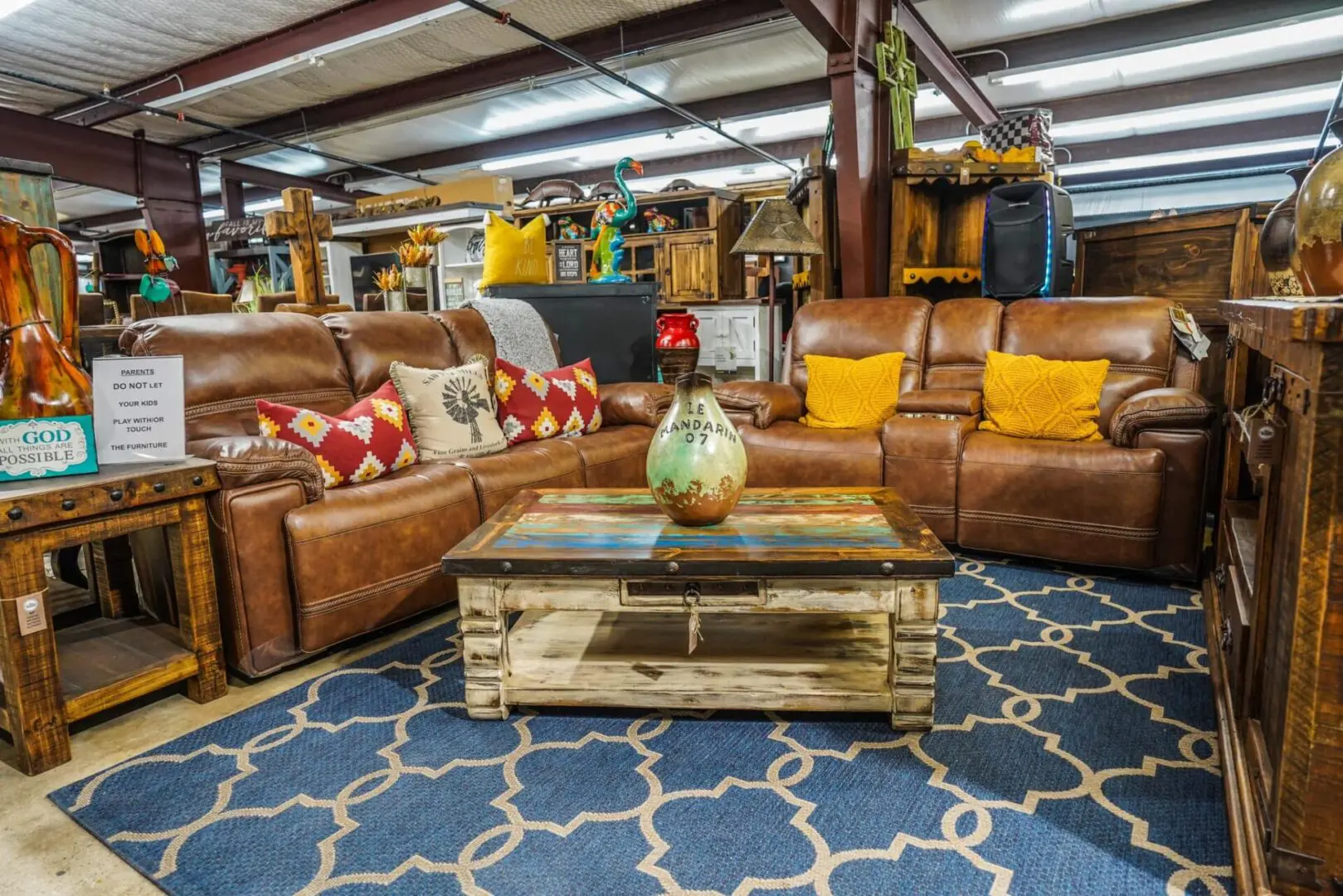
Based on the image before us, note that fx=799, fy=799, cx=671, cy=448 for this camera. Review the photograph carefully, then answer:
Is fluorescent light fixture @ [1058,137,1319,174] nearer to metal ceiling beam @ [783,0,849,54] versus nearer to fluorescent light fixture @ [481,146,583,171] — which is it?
fluorescent light fixture @ [481,146,583,171]

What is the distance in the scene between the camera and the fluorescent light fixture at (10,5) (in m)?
4.66

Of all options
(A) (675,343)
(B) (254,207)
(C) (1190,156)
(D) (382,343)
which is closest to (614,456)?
(D) (382,343)

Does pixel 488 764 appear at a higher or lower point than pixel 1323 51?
lower

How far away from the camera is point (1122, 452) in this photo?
2719mm

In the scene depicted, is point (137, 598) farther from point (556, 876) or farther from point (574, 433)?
point (556, 876)

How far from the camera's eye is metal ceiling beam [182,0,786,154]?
5.49 metres

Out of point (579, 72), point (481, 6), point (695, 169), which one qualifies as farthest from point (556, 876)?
point (695, 169)

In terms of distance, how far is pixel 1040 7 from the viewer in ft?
18.5

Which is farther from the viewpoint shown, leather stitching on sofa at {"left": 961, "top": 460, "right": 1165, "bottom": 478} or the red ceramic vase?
the red ceramic vase

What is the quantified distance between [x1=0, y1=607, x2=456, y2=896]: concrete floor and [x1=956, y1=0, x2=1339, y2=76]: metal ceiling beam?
19.5 feet

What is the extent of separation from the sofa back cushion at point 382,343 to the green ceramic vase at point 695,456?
1.48 meters

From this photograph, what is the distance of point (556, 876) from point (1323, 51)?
8.39m

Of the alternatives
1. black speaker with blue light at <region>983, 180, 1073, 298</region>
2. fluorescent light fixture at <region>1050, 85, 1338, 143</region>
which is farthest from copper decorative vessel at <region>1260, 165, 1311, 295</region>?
fluorescent light fixture at <region>1050, 85, 1338, 143</region>

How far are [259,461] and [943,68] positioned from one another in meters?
5.85
